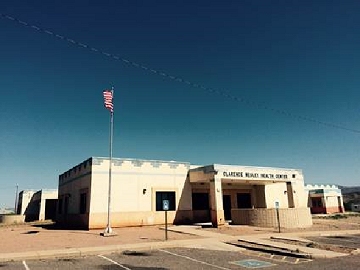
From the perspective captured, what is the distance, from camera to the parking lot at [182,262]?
10.7 m

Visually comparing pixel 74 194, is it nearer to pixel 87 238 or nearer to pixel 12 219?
pixel 87 238

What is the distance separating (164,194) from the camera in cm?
2947

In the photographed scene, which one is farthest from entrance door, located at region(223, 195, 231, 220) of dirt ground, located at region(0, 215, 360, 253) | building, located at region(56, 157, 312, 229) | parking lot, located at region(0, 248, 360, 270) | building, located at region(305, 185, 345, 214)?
building, located at region(305, 185, 345, 214)

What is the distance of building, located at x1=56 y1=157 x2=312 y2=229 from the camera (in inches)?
1009

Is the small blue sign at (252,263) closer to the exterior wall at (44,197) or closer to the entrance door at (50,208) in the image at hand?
the exterior wall at (44,197)

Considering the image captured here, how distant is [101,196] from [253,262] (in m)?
17.7

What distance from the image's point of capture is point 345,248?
13609 mm

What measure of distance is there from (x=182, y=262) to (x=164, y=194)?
1804 centimetres

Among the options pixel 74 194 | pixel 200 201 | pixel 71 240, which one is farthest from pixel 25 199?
pixel 71 240

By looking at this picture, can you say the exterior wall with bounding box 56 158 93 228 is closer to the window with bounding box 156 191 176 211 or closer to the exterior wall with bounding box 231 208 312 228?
the window with bounding box 156 191 176 211

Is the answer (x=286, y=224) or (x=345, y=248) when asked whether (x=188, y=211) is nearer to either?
(x=286, y=224)

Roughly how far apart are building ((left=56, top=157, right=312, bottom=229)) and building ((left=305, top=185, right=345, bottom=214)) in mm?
23597

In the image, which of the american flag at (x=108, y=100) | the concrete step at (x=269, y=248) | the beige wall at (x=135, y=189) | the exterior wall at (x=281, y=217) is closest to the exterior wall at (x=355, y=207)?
the exterior wall at (x=281, y=217)

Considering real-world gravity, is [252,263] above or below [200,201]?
below
